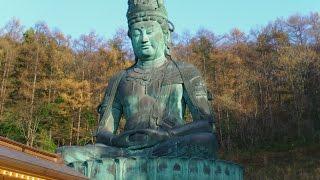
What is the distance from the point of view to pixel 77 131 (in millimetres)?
21000

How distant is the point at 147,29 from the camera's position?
24.9 ft

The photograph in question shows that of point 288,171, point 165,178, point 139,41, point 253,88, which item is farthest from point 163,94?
point 253,88

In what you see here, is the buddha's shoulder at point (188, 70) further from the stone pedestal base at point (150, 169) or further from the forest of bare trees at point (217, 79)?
the forest of bare trees at point (217, 79)

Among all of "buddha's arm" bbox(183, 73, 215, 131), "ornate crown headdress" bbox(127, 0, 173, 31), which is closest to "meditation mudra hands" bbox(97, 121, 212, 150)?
"buddha's arm" bbox(183, 73, 215, 131)

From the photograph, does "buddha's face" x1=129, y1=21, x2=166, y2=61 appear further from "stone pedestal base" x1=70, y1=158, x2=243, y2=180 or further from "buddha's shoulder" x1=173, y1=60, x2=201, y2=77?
"stone pedestal base" x1=70, y1=158, x2=243, y2=180

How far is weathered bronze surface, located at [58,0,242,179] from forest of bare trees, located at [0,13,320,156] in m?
13.4

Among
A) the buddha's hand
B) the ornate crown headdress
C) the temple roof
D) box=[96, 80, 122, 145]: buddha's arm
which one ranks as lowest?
the temple roof

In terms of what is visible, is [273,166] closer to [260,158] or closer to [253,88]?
[260,158]

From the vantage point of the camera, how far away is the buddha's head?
759 cm

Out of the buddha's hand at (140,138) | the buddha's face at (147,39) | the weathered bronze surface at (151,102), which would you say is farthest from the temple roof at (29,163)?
the buddha's face at (147,39)

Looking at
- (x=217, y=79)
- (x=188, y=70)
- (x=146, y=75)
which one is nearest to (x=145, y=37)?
(x=146, y=75)

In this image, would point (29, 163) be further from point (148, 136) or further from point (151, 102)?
point (151, 102)

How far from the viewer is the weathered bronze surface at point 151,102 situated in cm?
655

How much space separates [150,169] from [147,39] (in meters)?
2.35
